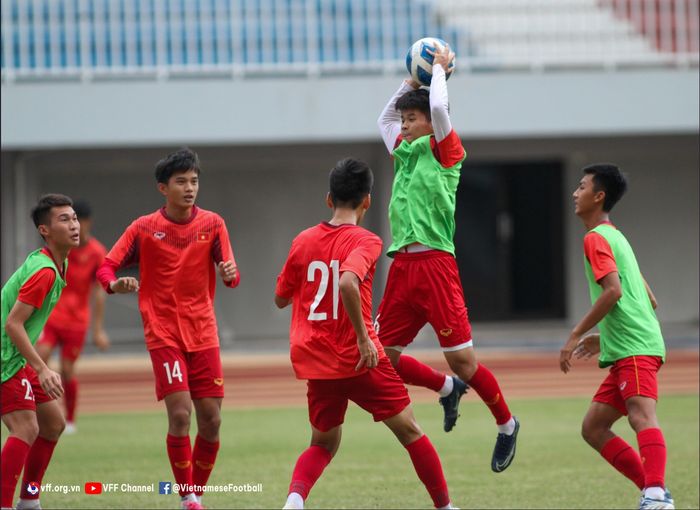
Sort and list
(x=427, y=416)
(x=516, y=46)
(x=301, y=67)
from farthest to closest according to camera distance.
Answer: (x=516, y=46) < (x=301, y=67) < (x=427, y=416)

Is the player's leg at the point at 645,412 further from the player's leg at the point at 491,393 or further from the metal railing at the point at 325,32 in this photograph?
the metal railing at the point at 325,32

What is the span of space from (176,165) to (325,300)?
1.38m

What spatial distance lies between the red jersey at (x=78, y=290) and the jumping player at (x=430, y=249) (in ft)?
15.0

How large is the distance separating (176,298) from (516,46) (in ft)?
39.3

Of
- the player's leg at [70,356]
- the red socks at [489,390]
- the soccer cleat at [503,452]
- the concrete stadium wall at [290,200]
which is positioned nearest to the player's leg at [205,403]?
the red socks at [489,390]

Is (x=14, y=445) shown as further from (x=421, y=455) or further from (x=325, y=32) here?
(x=325, y=32)

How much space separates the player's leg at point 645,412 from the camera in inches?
231

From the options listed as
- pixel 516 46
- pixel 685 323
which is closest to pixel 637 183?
pixel 685 323

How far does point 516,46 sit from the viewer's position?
1739 cm

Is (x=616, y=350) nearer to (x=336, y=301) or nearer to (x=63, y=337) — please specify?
(x=336, y=301)

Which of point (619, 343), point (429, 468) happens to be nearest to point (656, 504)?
point (619, 343)

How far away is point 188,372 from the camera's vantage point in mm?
6496

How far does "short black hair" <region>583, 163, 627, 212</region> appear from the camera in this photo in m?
6.23

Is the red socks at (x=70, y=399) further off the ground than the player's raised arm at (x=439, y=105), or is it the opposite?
the player's raised arm at (x=439, y=105)
